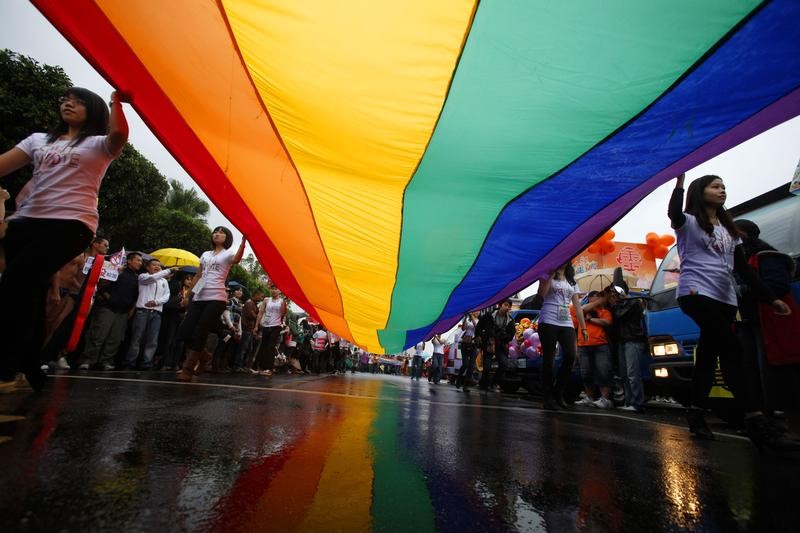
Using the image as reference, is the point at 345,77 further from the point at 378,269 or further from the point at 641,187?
the point at 378,269

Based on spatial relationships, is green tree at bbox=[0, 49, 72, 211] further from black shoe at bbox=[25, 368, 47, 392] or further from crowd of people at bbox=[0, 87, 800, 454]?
black shoe at bbox=[25, 368, 47, 392]

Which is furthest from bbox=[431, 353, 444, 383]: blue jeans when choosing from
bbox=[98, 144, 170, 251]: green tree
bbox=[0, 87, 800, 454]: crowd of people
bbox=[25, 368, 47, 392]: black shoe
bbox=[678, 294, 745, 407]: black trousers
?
bbox=[98, 144, 170, 251]: green tree

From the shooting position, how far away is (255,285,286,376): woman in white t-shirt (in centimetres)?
858

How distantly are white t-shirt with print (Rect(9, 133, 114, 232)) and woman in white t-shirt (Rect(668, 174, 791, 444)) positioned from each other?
3.84 m

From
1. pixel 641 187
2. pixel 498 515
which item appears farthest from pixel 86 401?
pixel 641 187

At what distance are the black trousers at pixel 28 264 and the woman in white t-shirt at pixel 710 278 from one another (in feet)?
12.9

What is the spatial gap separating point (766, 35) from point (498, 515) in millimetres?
2401

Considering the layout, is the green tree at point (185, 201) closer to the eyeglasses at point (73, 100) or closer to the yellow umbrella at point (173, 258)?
the yellow umbrella at point (173, 258)

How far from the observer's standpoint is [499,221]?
3436mm

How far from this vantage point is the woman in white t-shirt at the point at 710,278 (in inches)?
108

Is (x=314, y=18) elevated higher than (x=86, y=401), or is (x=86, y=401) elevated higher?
(x=314, y=18)

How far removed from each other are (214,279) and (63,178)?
233 centimetres

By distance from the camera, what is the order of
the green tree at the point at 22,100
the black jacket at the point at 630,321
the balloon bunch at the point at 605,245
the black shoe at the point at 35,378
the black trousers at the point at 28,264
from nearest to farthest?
the black trousers at the point at 28,264, the black shoe at the point at 35,378, the black jacket at the point at 630,321, the green tree at the point at 22,100, the balloon bunch at the point at 605,245

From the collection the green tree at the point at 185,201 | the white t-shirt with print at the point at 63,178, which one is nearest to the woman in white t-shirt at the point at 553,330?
the white t-shirt with print at the point at 63,178
